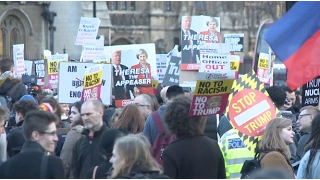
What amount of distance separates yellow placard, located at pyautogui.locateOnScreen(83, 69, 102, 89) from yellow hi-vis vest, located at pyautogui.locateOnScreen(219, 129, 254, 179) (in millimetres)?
2902

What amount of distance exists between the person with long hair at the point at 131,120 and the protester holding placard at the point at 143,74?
11.7ft

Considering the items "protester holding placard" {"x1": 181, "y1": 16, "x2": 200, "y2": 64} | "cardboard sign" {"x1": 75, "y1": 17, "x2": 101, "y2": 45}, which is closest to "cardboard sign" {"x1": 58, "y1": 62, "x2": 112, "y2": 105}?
"protester holding placard" {"x1": 181, "y1": 16, "x2": 200, "y2": 64}

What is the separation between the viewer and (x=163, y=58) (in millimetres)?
19641

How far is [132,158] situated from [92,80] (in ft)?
17.3

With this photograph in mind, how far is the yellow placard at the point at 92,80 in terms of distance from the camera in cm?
1166

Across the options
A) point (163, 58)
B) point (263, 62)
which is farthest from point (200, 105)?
point (163, 58)

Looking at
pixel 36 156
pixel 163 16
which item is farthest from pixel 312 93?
pixel 163 16

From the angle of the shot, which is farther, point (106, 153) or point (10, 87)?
point (10, 87)

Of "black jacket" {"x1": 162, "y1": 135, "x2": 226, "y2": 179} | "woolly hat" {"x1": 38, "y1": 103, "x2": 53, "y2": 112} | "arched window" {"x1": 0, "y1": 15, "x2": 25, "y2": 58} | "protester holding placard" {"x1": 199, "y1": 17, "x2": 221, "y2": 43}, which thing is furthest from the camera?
"arched window" {"x1": 0, "y1": 15, "x2": 25, "y2": 58}

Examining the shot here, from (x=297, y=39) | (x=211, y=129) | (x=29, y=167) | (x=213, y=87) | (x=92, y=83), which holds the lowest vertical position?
(x=211, y=129)

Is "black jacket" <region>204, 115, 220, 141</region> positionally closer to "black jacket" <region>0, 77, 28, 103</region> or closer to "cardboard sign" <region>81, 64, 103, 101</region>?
"cardboard sign" <region>81, 64, 103, 101</region>

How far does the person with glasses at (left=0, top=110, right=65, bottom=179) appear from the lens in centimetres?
680

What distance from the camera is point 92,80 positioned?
11711 mm

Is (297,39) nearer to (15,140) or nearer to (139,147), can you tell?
(139,147)
